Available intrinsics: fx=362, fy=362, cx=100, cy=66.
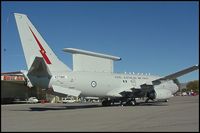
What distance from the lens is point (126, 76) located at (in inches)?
1642

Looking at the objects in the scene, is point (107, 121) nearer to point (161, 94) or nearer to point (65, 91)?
point (65, 91)

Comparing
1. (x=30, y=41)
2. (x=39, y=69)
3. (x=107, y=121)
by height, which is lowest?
(x=107, y=121)

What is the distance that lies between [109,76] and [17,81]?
42466mm

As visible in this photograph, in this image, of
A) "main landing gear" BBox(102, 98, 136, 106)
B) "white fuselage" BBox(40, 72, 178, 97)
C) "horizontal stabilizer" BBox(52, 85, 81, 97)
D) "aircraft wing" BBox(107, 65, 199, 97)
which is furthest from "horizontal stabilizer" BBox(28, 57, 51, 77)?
"main landing gear" BBox(102, 98, 136, 106)

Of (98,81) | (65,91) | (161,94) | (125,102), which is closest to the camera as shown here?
(65,91)

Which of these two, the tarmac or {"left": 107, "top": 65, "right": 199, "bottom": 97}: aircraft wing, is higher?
{"left": 107, "top": 65, "right": 199, "bottom": 97}: aircraft wing

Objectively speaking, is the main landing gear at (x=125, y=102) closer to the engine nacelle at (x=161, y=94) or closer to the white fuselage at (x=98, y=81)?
the white fuselage at (x=98, y=81)

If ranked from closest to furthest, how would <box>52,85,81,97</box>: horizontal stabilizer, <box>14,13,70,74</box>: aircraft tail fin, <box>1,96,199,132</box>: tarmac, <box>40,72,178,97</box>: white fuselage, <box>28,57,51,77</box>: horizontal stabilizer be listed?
1. <box>1,96,199,132</box>: tarmac
2. <box>28,57,51,77</box>: horizontal stabilizer
3. <box>14,13,70,74</box>: aircraft tail fin
4. <box>52,85,81,97</box>: horizontal stabilizer
5. <box>40,72,178,97</box>: white fuselage

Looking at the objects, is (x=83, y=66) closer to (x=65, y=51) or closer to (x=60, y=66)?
(x=65, y=51)

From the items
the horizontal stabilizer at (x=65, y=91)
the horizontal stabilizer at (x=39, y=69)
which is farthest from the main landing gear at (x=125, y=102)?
the horizontal stabilizer at (x=39, y=69)

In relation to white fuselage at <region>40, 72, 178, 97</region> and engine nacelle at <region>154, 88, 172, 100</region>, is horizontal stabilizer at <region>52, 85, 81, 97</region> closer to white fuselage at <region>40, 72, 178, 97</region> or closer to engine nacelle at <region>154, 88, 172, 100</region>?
white fuselage at <region>40, 72, 178, 97</region>

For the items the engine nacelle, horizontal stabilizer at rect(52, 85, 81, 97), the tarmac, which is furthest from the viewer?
the engine nacelle

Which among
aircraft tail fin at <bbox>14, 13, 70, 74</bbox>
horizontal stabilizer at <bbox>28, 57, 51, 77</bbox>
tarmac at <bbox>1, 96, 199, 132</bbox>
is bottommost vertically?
tarmac at <bbox>1, 96, 199, 132</bbox>

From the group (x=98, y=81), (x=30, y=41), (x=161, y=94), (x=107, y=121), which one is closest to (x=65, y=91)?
(x=98, y=81)
